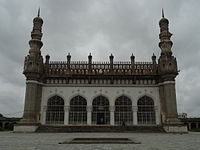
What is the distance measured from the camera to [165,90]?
4122 centimetres

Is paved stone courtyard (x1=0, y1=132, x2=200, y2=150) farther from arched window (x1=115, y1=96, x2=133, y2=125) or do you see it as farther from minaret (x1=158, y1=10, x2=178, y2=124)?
arched window (x1=115, y1=96, x2=133, y2=125)

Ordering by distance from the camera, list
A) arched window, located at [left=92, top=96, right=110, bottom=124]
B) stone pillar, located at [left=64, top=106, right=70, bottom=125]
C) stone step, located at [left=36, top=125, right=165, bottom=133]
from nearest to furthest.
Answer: stone step, located at [left=36, top=125, right=165, bottom=133] < stone pillar, located at [left=64, top=106, right=70, bottom=125] < arched window, located at [left=92, top=96, right=110, bottom=124]

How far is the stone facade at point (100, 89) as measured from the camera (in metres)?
41.5

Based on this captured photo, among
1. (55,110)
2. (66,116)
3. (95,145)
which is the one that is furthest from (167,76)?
(95,145)

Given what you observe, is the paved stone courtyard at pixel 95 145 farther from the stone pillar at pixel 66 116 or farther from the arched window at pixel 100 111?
the arched window at pixel 100 111

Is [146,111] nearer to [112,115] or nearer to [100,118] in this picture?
[112,115]

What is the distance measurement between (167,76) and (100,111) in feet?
47.2

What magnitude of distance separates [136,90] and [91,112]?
32.7 ft

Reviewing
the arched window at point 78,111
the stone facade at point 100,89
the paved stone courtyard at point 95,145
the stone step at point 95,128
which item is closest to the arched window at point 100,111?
the stone facade at point 100,89

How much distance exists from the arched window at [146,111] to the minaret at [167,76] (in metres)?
2.09

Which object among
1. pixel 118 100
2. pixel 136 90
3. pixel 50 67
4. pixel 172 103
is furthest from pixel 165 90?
pixel 50 67

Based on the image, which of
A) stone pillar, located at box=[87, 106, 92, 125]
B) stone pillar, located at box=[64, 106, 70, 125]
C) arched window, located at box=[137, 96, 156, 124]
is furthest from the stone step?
arched window, located at box=[137, 96, 156, 124]

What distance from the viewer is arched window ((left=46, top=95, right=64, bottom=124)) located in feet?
139

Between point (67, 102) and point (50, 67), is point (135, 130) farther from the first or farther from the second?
point (50, 67)
